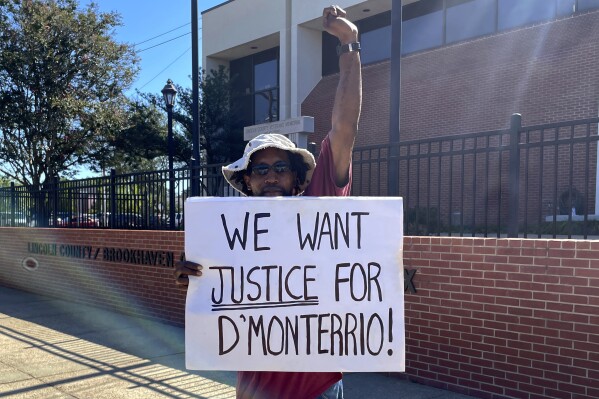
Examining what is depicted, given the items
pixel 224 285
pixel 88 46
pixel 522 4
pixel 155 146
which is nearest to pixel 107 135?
pixel 88 46

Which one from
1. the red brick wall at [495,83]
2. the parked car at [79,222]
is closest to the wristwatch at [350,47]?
the parked car at [79,222]

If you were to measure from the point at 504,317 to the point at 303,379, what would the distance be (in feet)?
8.63

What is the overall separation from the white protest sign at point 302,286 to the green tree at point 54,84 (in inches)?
434

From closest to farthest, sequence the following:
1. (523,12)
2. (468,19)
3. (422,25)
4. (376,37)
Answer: (523,12) → (468,19) → (422,25) → (376,37)

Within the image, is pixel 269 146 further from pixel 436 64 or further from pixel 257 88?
pixel 257 88

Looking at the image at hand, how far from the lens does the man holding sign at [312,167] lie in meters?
2.07

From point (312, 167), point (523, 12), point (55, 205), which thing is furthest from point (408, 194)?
point (523, 12)

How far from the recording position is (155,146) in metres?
17.6

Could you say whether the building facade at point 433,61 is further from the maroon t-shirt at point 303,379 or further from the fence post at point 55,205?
the maroon t-shirt at point 303,379

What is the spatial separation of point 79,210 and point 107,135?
4.57m

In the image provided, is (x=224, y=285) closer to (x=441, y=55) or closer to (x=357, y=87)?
(x=357, y=87)

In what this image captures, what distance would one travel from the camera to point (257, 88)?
2009 centimetres

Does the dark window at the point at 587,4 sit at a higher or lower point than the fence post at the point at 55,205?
higher

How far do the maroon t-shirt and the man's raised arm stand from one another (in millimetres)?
41
